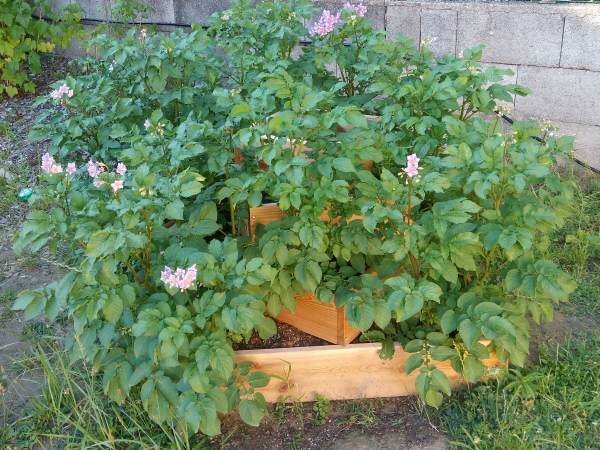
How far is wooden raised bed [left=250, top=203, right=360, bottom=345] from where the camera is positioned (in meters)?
2.60

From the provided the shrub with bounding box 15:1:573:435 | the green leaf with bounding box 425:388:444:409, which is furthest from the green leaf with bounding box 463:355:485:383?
the green leaf with bounding box 425:388:444:409

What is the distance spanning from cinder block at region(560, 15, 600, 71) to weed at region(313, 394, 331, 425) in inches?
92.8

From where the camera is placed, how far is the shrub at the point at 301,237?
7.15ft

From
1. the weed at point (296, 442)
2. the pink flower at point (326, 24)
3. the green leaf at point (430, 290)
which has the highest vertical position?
the pink flower at point (326, 24)

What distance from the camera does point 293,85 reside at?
2.44 meters

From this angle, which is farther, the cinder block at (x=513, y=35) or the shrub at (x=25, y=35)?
the shrub at (x=25, y=35)

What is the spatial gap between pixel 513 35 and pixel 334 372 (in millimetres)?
2302

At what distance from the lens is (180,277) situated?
211 centimetres

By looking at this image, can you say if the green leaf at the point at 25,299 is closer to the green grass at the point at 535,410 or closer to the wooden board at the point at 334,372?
the wooden board at the point at 334,372

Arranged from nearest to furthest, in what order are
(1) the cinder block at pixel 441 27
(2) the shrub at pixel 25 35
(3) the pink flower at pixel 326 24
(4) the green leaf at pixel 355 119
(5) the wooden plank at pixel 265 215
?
(4) the green leaf at pixel 355 119
(5) the wooden plank at pixel 265 215
(3) the pink flower at pixel 326 24
(1) the cinder block at pixel 441 27
(2) the shrub at pixel 25 35

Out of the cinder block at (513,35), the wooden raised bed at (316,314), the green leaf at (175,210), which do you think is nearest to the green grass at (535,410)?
the wooden raised bed at (316,314)

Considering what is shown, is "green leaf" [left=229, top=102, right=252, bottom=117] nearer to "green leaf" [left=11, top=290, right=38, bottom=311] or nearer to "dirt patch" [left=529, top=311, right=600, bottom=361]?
"green leaf" [left=11, top=290, right=38, bottom=311]

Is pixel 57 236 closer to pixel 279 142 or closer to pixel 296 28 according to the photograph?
pixel 279 142

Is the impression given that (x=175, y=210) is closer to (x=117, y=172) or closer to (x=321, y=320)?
(x=117, y=172)
